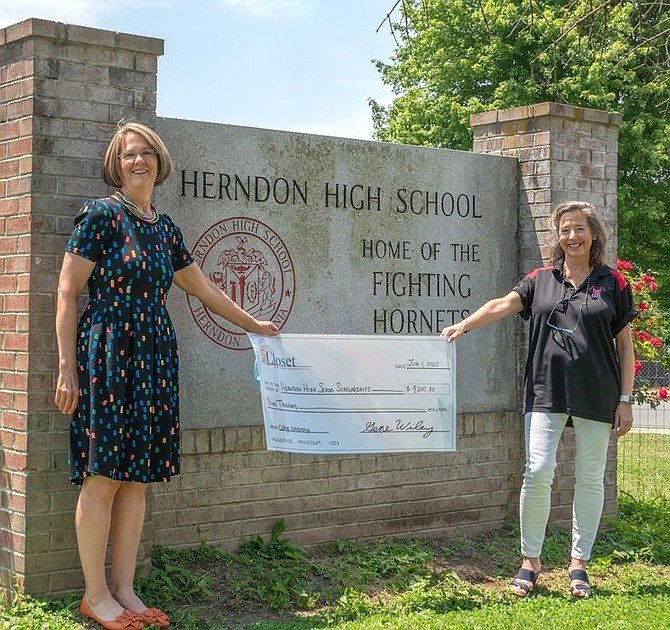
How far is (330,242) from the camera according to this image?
6.48 meters

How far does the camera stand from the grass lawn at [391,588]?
4977mm

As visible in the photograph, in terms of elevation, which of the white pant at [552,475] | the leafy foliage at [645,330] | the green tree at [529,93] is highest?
the green tree at [529,93]

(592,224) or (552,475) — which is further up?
(592,224)

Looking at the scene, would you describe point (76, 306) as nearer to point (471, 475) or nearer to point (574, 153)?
point (471, 475)

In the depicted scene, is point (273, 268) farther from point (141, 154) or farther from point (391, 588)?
point (391, 588)

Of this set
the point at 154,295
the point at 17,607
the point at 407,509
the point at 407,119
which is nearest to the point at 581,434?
the point at 407,509

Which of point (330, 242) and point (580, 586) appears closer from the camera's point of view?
point (580, 586)

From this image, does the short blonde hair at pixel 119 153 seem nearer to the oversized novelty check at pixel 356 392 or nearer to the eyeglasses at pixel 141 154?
the eyeglasses at pixel 141 154

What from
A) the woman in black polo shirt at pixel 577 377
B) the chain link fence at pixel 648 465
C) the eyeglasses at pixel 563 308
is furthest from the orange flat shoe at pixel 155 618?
the chain link fence at pixel 648 465

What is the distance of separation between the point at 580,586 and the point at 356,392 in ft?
5.21

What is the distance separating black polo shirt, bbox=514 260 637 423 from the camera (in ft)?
18.1

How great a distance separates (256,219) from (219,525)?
175 cm

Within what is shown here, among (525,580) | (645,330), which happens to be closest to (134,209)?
(525,580)

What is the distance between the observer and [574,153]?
7402 mm
